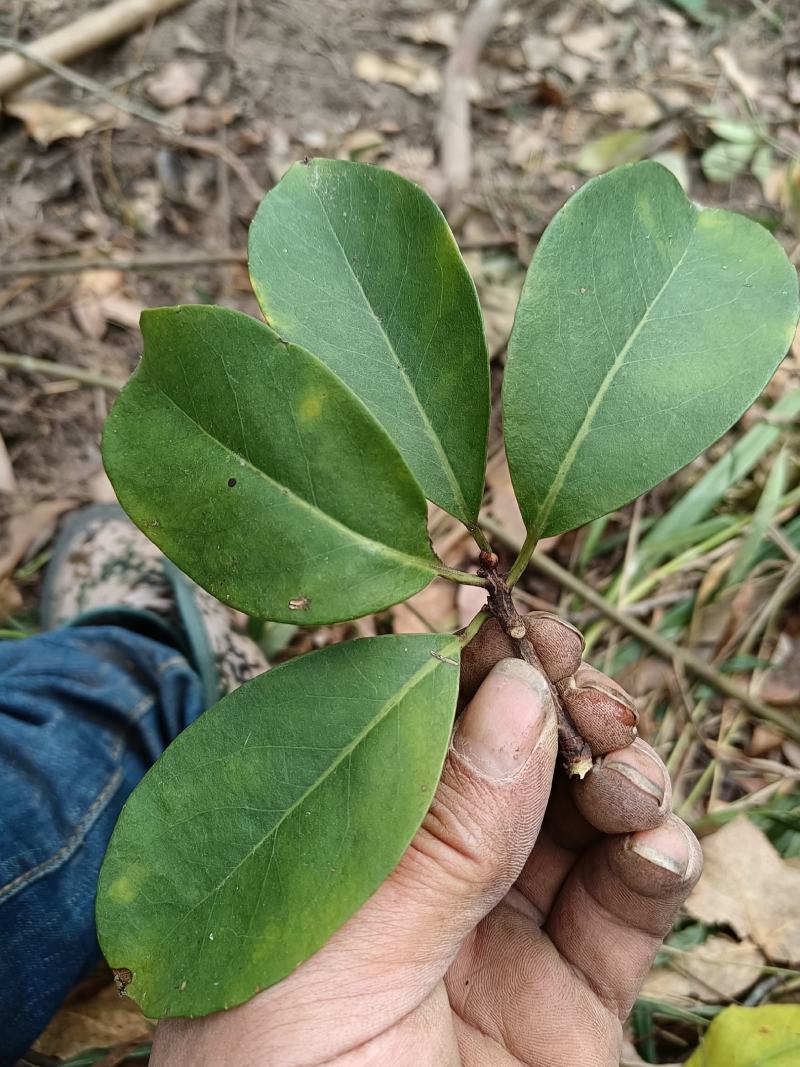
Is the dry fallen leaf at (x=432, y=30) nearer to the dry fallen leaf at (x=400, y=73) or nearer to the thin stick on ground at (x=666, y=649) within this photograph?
the dry fallen leaf at (x=400, y=73)

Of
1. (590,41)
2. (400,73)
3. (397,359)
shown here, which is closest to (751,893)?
(397,359)

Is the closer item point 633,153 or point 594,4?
point 633,153

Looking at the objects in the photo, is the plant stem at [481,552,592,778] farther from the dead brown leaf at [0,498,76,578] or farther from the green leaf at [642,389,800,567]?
the dead brown leaf at [0,498,76,578]

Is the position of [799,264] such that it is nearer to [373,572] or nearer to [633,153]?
[633,153]

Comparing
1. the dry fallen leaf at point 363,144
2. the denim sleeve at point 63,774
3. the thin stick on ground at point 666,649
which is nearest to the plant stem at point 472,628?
the thin stick on ground at point 666,649

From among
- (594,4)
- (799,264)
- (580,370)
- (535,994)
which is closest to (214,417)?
(580,370)

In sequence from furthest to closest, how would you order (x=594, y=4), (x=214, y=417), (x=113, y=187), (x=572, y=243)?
(x=594, y=4), (x=113, y=187), (x=572, y=243), (x=214, y=417)

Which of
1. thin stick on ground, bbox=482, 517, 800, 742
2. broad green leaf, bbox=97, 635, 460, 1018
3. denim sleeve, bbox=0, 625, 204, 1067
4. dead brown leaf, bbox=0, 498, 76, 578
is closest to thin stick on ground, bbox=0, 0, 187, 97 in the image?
dead brown leaf, bbox=0, 498, 76, 578
